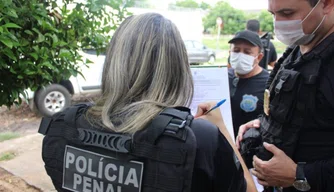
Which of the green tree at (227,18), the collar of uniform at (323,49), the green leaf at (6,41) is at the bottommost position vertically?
the green tree at (227,18)

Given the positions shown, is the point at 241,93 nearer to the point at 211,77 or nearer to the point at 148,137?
the point at 211,77

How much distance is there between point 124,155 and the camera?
130cm

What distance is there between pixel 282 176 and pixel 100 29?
6.42 feet

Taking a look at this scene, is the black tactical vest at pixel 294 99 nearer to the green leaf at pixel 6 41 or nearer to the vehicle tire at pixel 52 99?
the green leaf at pixel 6 41

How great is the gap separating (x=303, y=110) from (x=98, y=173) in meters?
0.93

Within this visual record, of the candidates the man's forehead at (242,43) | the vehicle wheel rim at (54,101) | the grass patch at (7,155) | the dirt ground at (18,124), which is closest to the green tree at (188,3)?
the dirt ground at (18,124)

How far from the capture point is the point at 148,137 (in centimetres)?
126

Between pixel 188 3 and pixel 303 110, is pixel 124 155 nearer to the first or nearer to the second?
pixel 303 110

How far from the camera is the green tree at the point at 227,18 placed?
4682cm

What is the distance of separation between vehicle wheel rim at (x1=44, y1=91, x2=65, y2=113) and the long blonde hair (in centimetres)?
602

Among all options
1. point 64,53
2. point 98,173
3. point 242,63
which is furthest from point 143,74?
point 242,63

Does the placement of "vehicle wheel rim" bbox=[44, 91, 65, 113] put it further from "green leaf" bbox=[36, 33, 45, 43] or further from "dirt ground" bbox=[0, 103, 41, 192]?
"green leaf" bbox=[36, 33, 45, 43]

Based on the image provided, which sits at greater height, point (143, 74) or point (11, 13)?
point (11, 13)

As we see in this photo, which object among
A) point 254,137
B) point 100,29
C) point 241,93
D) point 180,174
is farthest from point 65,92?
point 180,174
